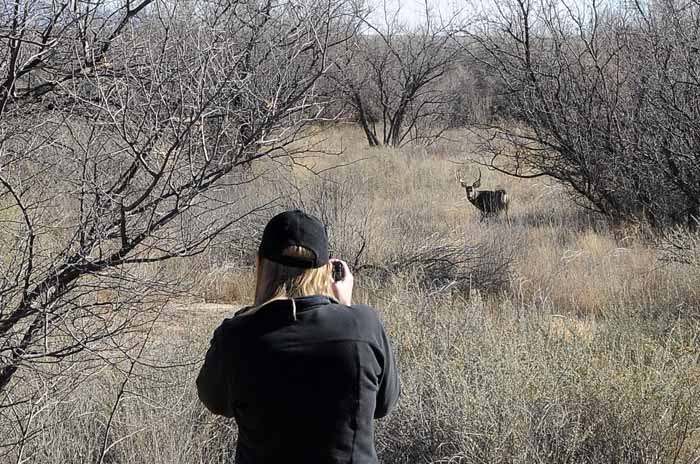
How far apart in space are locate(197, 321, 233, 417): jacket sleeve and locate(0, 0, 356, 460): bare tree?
3.56ft

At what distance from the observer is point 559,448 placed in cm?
407

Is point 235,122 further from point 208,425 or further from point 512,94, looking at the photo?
point 512,94

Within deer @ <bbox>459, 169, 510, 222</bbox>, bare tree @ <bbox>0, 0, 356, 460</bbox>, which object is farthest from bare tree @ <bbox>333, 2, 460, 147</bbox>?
bare tree @ <bbox>0, 0, 356, 460</bbox>

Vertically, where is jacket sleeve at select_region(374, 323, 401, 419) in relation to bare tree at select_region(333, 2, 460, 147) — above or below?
below

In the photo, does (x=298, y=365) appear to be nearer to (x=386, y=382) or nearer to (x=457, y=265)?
(x=386, y=382)

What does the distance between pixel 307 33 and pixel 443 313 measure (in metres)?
2.71

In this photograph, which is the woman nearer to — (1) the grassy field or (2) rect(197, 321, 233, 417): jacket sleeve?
(2) rect(197, 321, 233, 417): jacket sleeve

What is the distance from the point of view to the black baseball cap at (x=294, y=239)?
7.29ft

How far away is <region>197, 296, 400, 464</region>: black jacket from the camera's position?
212 cm

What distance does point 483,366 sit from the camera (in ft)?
15.4

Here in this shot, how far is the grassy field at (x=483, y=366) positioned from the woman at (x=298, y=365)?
1578mm

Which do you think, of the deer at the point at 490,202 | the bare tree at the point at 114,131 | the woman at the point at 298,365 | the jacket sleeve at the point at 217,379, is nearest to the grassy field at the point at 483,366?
the bare tree at the point at 114,131

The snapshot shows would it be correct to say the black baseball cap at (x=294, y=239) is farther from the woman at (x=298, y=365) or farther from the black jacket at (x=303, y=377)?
the black jacket at (x=303, y=377)

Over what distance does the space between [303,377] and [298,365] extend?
3 cm
